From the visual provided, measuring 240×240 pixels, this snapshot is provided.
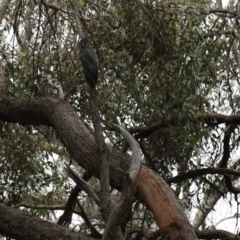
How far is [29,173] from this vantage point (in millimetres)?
6703

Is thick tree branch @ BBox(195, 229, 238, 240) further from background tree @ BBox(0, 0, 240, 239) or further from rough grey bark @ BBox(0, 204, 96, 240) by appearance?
rough grey bark @ BBox(0, 204, 96, 240)

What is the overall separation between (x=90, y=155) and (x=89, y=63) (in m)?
0.62

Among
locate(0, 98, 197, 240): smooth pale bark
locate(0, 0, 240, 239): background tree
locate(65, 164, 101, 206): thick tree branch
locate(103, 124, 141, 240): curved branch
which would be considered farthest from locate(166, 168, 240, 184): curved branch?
locate(103, 124, 141, 240): curved branch

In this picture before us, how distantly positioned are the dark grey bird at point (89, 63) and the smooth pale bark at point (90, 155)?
45 cm

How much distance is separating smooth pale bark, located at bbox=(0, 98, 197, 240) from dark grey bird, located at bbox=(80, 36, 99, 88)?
45 centimetres

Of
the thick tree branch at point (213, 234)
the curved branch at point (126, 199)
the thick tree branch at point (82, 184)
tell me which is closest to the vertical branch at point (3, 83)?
the thick tree branch at point (82, 184)

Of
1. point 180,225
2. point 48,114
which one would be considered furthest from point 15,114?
point 180,225

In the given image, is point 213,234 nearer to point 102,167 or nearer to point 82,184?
point 102,167

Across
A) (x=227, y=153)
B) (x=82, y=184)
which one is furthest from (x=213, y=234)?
(x=82, y=184)

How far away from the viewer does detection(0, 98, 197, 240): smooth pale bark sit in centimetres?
419

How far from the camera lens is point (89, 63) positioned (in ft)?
14.8

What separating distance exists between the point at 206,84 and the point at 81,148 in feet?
7.30

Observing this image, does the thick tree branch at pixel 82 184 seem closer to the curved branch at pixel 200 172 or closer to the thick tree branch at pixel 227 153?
the curved branch at pixel 200 172

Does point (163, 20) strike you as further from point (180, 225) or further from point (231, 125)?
point (180, 225)
